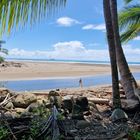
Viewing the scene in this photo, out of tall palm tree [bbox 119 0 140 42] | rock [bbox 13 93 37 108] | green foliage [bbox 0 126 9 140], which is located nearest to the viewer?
green foliage [bbox 0 126 9 140]

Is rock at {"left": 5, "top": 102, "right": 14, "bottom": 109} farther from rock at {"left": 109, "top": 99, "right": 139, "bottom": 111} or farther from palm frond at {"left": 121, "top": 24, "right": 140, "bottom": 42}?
palm frond at {"left": 121, "top": 24, "right": 140, "bottom": 42}

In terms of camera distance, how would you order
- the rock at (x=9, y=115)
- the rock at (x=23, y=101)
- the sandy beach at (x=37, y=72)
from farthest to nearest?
the sandy beach at (x=37, y=72) < the rock at (x=23, y=101) < the rock at (x=9, y=115)

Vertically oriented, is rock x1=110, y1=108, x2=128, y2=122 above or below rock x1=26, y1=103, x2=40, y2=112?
below

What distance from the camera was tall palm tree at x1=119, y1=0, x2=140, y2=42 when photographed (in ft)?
46.7

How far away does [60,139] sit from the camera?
5672 millimetres

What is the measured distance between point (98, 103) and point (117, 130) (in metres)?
2.71

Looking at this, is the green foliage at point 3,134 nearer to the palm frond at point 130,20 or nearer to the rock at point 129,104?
the rock at point 129,104

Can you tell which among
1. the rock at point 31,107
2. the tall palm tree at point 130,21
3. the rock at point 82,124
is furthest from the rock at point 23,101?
the tall palm tree at point 130,21

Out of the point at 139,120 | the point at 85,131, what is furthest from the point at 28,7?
the point at 139,120

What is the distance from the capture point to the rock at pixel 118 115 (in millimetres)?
8195

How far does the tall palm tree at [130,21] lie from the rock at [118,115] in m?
6.56

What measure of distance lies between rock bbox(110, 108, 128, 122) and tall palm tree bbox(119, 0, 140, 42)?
258 inches

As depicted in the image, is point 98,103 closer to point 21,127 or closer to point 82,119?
point 82,119

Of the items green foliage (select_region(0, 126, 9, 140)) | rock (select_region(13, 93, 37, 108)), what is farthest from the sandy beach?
green foliage (select_region(0, 126, 9, 140))
